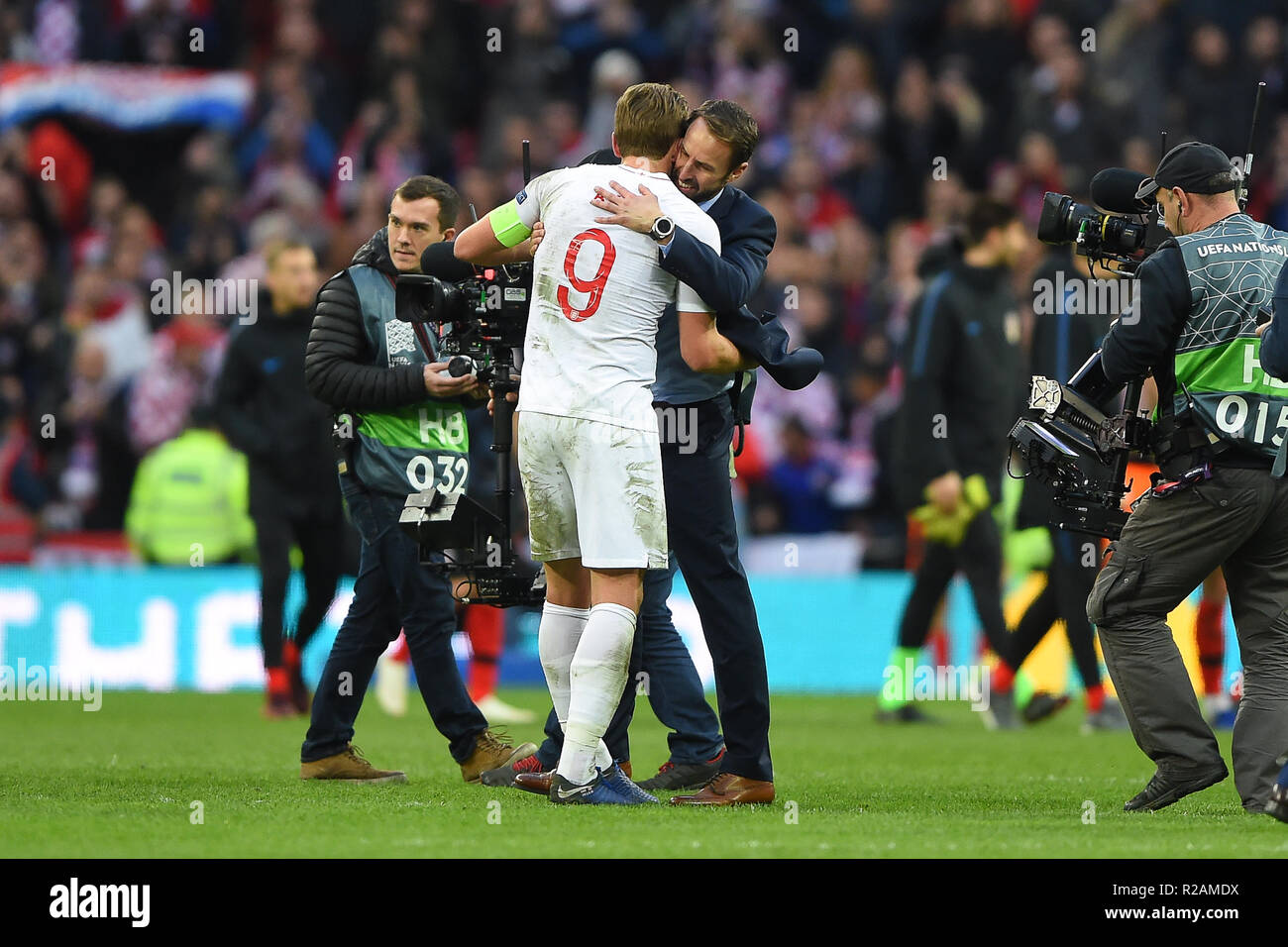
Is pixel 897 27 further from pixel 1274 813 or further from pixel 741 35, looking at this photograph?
pixel 1274 813

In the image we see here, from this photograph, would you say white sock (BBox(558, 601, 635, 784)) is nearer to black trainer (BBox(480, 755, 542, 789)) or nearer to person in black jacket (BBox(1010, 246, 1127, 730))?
black trainer (BBox(480, 755, 542, 789))

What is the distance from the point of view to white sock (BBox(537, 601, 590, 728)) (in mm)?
6914

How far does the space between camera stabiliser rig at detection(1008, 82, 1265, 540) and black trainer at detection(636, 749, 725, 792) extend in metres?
1.64

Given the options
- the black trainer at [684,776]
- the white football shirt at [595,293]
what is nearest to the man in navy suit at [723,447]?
the white football shirt at [595,293]

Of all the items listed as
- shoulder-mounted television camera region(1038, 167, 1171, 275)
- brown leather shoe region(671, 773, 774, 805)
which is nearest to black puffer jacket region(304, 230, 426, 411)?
brown leather shoe region(671, 773, 774, 805)

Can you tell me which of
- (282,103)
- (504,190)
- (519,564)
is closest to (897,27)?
(504,190)

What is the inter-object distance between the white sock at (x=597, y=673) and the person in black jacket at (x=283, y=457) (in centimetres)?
477

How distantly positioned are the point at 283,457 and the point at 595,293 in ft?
16.8

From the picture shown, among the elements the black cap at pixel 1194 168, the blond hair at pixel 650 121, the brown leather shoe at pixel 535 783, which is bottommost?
the brown leather shoe at pixel 535 783

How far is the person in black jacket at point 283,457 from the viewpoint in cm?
1121

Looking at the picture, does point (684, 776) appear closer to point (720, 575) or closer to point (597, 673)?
point (720, 575)

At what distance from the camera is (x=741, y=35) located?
59.8 ft

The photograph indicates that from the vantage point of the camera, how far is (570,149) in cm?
1762

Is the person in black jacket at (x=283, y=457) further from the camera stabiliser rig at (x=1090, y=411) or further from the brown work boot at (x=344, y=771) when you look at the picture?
the camera stabiliser rig at (x=1090, y=411)
